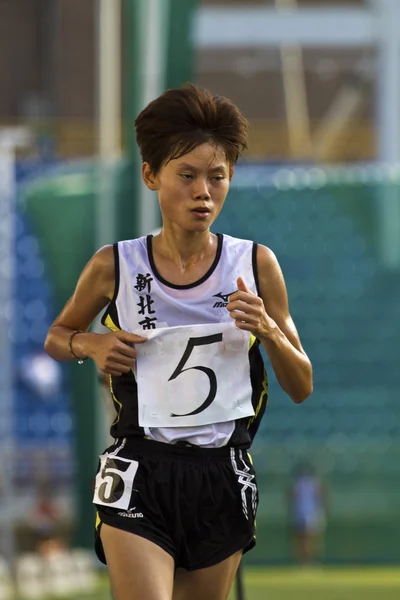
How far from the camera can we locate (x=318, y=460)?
11773mm

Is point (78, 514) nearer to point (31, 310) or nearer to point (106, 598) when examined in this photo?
point (106, 598)

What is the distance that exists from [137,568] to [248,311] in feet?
2.20

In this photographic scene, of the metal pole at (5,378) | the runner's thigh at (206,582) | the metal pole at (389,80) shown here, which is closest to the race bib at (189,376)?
the runner's thigh at (206,582)

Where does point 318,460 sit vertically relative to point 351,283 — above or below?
below

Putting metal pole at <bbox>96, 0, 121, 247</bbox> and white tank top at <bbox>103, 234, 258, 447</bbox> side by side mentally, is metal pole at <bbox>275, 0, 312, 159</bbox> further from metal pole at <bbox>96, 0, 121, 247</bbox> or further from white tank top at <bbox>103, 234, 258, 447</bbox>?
white tank top at <bbox>103, 234, 258, 447</bbox>

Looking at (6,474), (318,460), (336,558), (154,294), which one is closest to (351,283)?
(318,460)

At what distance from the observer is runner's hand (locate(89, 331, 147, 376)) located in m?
3.47

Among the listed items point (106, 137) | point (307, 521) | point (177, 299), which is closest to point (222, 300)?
point (177, 299)

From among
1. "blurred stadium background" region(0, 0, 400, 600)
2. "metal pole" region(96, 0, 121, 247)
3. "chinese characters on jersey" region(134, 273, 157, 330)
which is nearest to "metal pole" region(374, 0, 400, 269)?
"blurred stadium background" region(0, 0, 400, 600)

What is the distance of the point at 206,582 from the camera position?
3.56 meters

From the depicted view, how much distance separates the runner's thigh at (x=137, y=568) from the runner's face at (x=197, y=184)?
0.78m

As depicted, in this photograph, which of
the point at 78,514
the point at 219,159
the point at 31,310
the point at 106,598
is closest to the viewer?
the point at 219,159

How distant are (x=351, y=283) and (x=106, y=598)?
134 inches

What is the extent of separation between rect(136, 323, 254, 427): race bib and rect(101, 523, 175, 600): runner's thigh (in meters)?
0.29
